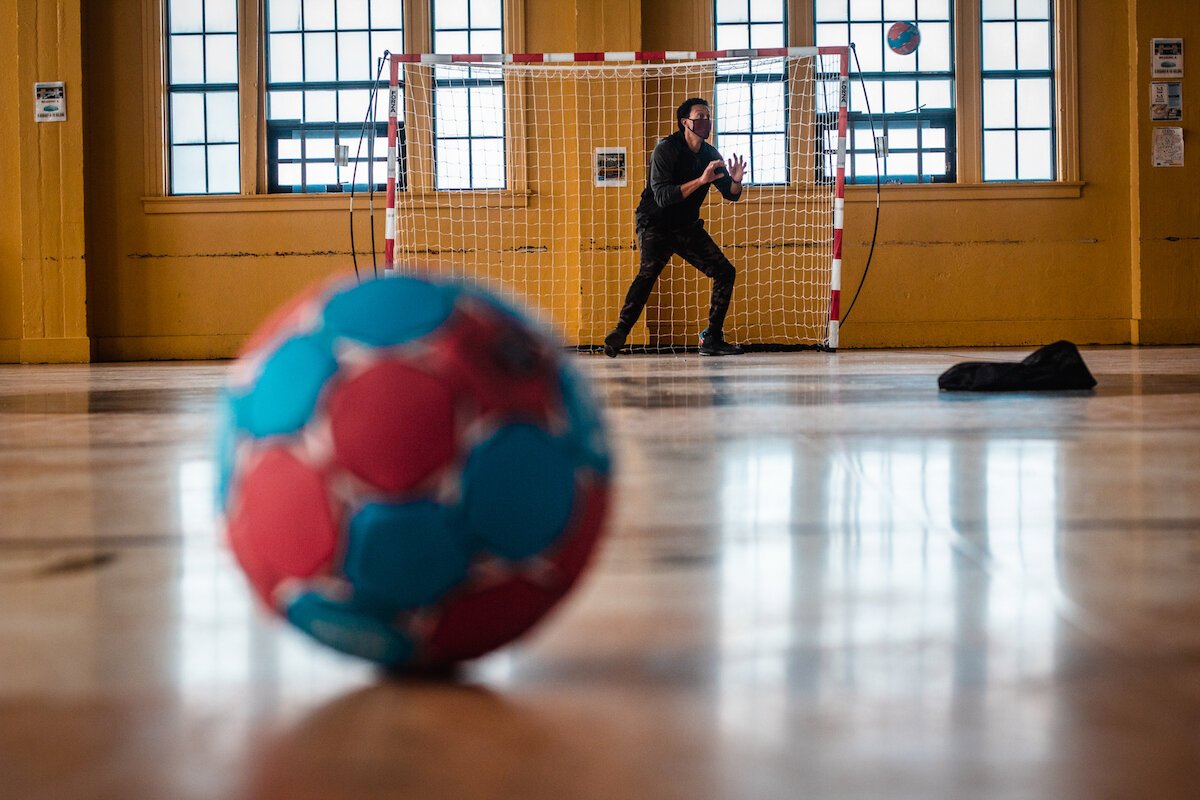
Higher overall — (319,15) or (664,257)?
(319,15)

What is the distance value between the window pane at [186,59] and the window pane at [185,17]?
0.07 metres

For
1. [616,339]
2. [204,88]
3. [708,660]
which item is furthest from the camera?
[204,88]

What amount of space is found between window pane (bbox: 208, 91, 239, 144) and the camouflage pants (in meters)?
4.26

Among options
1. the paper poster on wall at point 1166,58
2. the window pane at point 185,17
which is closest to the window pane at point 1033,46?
the paper poster on wall at point 1166,58

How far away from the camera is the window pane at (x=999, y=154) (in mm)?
11359

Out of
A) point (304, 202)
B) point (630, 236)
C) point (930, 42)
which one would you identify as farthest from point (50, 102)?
point (930, 42)

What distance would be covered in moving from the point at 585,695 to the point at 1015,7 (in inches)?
450

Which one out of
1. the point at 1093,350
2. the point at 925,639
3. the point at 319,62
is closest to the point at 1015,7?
the point at 1093,350

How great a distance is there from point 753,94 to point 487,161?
2422 millimetres

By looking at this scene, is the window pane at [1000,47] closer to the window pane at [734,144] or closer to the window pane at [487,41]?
the window pane at [734,144]

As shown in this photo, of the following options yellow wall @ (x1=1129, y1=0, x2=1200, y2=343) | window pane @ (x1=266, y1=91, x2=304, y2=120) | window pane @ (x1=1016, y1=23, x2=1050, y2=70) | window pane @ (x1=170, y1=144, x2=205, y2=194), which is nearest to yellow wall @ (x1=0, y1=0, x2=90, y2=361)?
window pane @ (x1=170, y1=144, x2=205, y2=194)

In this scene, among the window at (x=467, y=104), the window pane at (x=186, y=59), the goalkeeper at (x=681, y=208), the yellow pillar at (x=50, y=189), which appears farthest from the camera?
the window pane at (x=186, y=59)

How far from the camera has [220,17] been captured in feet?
36.9

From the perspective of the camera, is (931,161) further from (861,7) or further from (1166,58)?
(1166,58)
